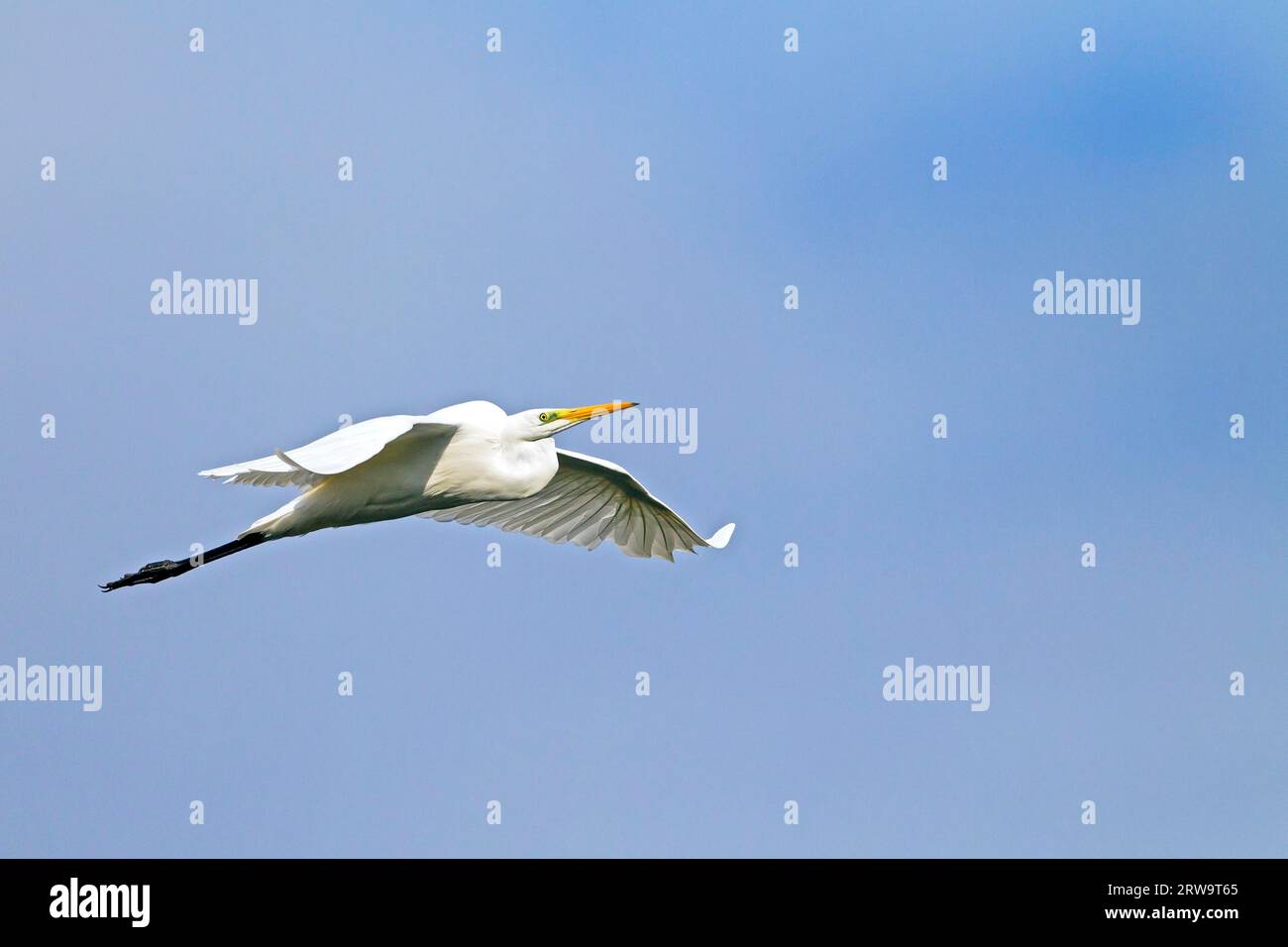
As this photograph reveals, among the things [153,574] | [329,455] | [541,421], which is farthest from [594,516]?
[329,455]

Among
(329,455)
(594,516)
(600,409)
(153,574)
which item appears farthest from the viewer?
(594,516)

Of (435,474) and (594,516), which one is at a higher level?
(435,474)

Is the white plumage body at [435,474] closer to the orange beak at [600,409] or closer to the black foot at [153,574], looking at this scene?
the orange beak at [600,409]

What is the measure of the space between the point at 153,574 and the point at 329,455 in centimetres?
469

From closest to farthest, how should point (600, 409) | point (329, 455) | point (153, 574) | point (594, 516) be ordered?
point (329, 455)
point (600, 409)
point (153, 574)
point (594, 516)

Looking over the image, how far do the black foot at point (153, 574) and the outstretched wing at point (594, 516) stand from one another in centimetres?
264

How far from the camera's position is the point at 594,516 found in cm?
1967

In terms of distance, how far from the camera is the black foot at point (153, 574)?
18.0 metres

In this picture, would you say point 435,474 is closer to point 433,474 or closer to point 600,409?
point 433,474

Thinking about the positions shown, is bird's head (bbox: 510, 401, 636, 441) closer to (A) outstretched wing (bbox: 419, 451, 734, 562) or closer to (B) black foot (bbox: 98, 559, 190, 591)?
(A) outstretched wing (bbox: 419, 451, 734, 562)

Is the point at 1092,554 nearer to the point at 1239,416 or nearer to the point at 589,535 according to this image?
the point at 1239,416

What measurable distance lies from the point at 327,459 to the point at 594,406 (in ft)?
11.1

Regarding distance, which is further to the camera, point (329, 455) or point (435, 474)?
point (435, 474)
